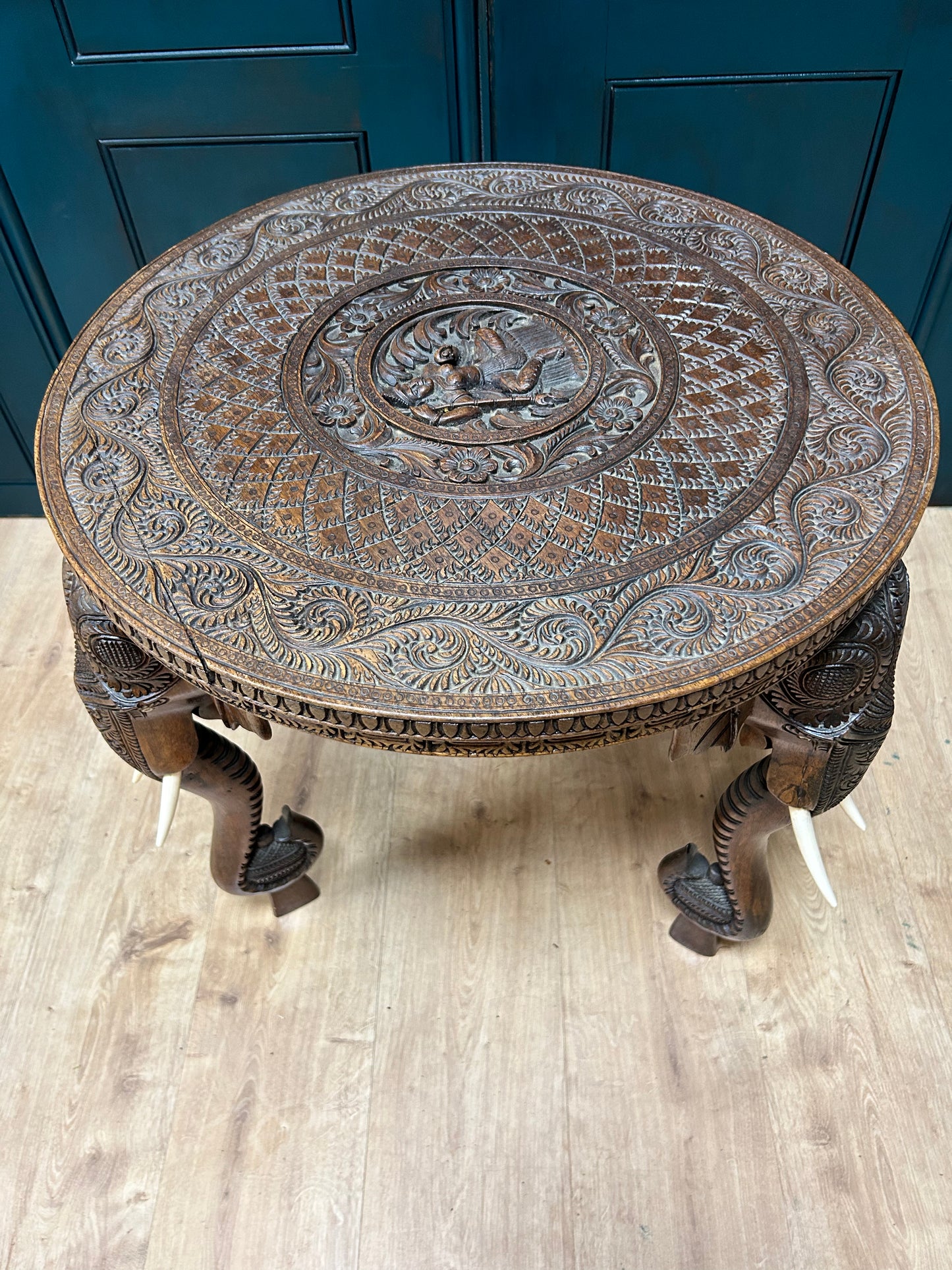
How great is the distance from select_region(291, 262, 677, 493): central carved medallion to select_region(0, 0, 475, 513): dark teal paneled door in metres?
0.62

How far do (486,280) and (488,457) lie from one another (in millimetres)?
368

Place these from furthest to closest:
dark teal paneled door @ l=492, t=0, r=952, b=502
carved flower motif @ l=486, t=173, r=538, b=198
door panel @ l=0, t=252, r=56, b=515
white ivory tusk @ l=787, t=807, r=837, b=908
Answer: door panel @ l=0, t=252, r=56, b=515
dark teal paneled door @ l=492, t=0, r=952, b=502
carved flower motif @ l=486, t=173, r=538, b=198
white ivory tusk @ l=787, t=807, r=837, b=908

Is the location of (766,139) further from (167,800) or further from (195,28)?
(167,800)

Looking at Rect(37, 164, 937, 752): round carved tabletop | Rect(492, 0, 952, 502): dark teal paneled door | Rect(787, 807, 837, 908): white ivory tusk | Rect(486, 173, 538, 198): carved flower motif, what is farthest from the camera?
Rect(492, 0, 952, 502): dark teal paneled door

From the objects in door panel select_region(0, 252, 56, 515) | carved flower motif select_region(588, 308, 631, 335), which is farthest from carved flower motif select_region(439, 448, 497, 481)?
door panel select_region(0, 252, 56, 515)

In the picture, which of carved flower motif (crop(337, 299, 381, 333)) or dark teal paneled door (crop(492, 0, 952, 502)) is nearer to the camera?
carved flower motif (crop(337, 299, 381, 333))

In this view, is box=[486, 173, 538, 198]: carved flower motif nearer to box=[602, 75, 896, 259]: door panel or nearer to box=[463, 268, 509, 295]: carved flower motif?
box=[463, 268, 509, 295]: carved flower motif

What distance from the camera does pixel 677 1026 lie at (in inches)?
55.2

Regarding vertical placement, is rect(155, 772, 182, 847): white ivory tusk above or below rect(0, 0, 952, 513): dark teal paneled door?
below

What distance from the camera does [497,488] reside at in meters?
1.02

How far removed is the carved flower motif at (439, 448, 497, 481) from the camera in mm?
1033

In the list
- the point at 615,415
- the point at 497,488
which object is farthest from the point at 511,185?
the point at 497,488

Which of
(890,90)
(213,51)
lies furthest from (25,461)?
(890,90)

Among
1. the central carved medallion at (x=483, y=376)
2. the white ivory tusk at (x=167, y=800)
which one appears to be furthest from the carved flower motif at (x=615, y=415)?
the white ivory tusk at (x=167, y=800)
